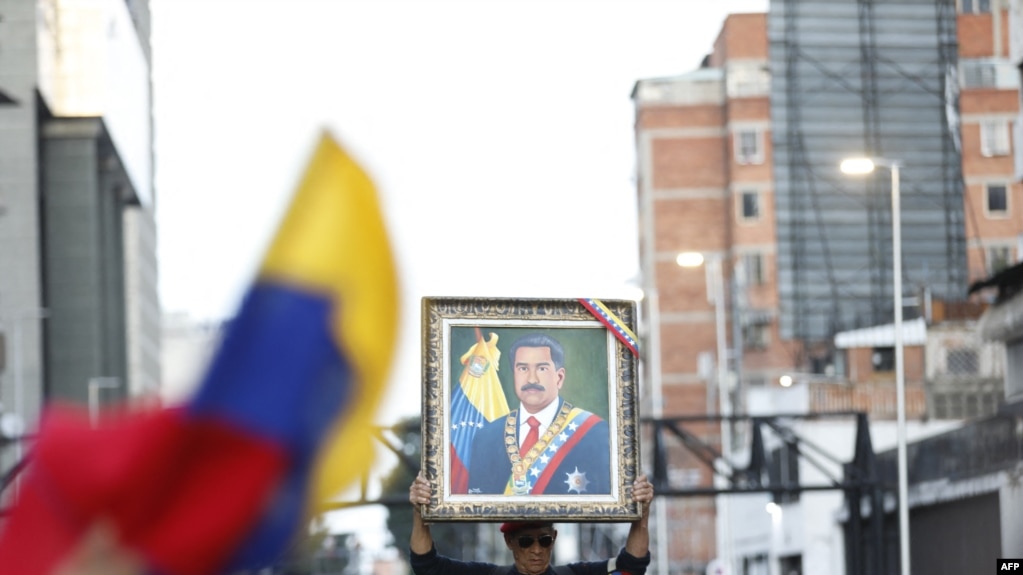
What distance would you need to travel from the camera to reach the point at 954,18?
9381 centimetres

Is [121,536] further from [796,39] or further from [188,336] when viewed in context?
[796,39]

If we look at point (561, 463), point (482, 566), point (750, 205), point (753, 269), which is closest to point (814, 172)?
point (750, 205)

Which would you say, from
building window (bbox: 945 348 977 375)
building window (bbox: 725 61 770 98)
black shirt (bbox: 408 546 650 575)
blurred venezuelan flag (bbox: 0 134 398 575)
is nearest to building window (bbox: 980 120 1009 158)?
building window (bbox: 725 61 770 98)

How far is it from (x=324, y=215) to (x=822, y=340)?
292 ft

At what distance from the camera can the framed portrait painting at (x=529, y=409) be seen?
4.94 m

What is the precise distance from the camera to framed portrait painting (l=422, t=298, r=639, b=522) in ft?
16.2

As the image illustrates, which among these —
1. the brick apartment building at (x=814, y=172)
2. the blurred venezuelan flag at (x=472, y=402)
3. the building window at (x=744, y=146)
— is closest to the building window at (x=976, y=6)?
the brick apartment building at (x=814, y=172)

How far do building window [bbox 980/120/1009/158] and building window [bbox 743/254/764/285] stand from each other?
34.9ft

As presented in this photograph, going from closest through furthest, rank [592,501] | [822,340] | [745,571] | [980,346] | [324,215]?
1. [324,215]
2. [592,501]
3. [980,346]
4. [745,571]
5. [822,340]

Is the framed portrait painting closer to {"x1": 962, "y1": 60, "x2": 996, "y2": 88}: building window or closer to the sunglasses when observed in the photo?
the sunglasses

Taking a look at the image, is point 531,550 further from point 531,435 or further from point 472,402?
point 472,402

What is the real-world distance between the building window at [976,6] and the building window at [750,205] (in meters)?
12.1

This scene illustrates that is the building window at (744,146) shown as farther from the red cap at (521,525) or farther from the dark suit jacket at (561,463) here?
the dark suit jacket at (561,463)

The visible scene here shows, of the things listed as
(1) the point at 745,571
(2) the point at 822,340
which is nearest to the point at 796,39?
(2) the point at 822,340
